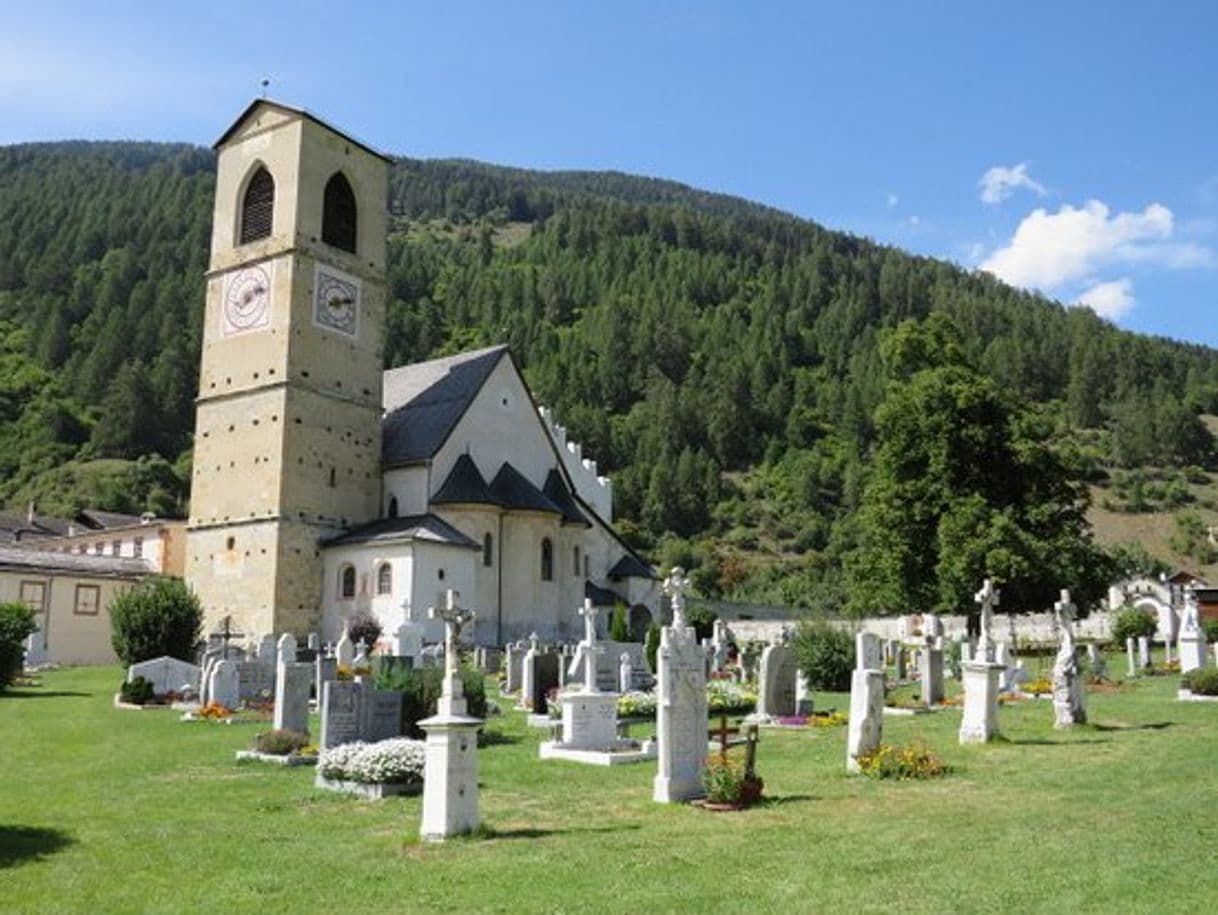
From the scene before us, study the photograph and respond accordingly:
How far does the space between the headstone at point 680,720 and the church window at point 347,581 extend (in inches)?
1215

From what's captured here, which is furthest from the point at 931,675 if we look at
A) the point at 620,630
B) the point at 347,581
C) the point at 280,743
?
the point at 347,581

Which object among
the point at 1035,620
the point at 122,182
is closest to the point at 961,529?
the point at 1035,620

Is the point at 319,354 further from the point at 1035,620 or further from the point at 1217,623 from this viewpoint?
the point at 1217,623

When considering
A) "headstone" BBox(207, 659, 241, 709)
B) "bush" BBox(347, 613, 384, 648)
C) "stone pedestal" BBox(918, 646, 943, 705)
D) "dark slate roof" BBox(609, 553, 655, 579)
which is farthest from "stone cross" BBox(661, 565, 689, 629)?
"dark slate roof" BBox(609, 553, 655, 579)

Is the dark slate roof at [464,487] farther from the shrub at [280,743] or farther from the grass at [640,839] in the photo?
the grass at [640,839]

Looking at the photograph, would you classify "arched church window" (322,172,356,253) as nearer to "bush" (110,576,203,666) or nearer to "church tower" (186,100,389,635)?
"church tower" (186,100,389,635)

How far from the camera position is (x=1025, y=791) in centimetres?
1274

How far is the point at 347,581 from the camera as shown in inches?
1694

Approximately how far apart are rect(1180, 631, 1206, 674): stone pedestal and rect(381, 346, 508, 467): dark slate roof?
88.9ft

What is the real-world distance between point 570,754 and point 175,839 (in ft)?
23.1

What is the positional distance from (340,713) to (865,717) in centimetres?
737

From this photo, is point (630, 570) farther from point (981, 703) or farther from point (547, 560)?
point (981, 703)

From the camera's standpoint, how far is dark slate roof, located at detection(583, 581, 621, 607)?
50750 millimetres

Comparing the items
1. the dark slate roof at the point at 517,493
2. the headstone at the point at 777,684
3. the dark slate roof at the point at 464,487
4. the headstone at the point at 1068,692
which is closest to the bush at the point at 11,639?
the dark slate roof at the point at 464,487
